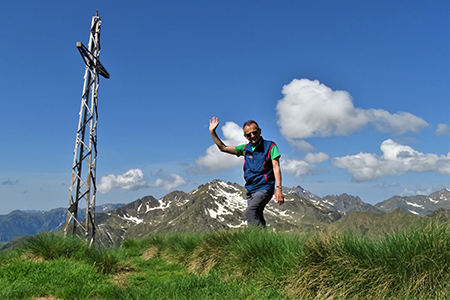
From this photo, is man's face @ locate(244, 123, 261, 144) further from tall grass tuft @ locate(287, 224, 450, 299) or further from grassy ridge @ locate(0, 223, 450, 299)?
tall grass tuft @ locate(287, 224, 450, 299)

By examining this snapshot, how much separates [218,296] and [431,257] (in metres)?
2.74

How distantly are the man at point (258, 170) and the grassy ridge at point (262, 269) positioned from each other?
585 mm

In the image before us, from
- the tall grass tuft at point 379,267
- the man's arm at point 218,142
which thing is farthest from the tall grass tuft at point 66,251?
the tall grass tuft at point 379,267

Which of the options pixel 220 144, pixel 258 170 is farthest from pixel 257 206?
pixel 220 144

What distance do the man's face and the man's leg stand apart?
113cm

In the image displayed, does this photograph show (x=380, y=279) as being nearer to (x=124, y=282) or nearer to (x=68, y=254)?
(x=124, y=282)

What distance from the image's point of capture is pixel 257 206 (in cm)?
690

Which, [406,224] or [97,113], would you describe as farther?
[97,113]

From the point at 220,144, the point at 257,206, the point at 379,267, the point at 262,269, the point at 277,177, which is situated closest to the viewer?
the point at 379,267

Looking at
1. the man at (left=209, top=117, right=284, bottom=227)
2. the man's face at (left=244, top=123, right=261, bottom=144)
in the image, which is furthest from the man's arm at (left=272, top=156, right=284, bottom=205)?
the man's face at (left=244, top=123, right=261, bottom=144)

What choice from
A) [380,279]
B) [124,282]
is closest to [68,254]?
[124,282]

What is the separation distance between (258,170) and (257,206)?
0.76m

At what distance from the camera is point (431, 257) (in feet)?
12.4

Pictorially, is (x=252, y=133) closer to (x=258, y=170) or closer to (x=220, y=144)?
(x=258, y=170)
